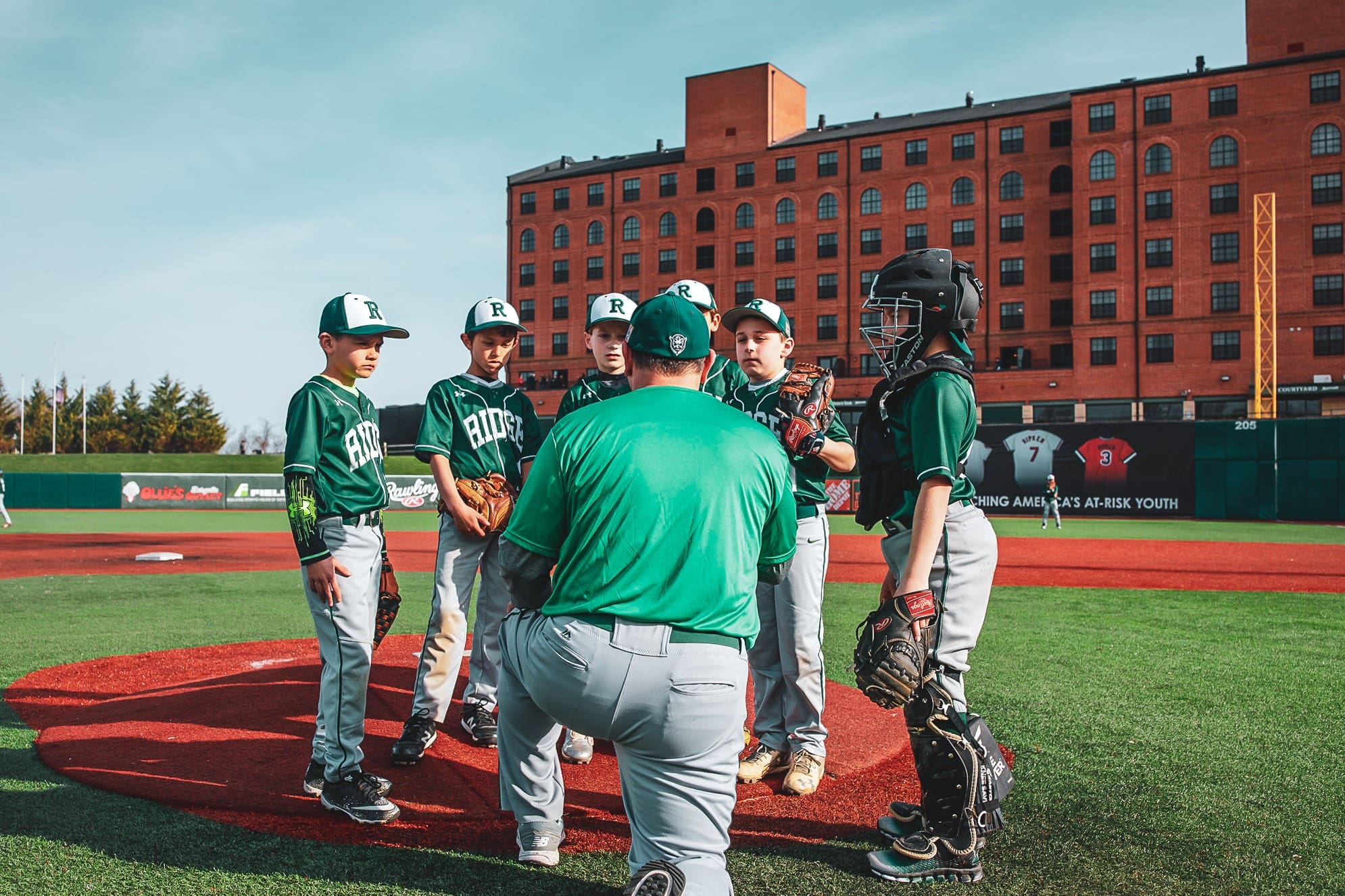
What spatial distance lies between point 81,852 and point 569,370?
5979 centimetres

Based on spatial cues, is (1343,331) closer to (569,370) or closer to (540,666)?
(569,370)

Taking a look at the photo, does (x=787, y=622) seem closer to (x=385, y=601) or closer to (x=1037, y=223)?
(x=385, y=601)

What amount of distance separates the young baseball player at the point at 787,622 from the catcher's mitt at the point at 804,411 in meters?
0.46

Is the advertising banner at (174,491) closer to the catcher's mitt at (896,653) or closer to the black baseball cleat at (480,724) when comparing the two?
the black baseball cleat at (480,724)

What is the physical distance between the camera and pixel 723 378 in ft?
15.6

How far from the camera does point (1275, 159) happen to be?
45281mm

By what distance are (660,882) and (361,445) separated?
249 cm

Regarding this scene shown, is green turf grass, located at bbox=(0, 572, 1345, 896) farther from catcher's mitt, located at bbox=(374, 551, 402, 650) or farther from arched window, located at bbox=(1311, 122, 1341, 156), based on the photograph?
arched window, located at bbox=(1311, 122, 1341, 156)

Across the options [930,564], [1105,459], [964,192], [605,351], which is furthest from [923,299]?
[964,192]

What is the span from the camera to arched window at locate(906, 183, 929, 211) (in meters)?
53.1

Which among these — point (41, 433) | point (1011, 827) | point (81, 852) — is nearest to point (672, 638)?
point (1011, 827)

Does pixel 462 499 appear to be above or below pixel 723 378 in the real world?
below

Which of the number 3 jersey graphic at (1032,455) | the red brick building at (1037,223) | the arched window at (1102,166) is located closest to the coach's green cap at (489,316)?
the number 3 jersey graphic at (1032,455)

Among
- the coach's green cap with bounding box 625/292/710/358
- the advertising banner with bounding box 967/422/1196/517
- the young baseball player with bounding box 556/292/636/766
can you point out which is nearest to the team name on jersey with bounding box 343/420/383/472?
the young baseball player with bounding box 556/292/636/766
